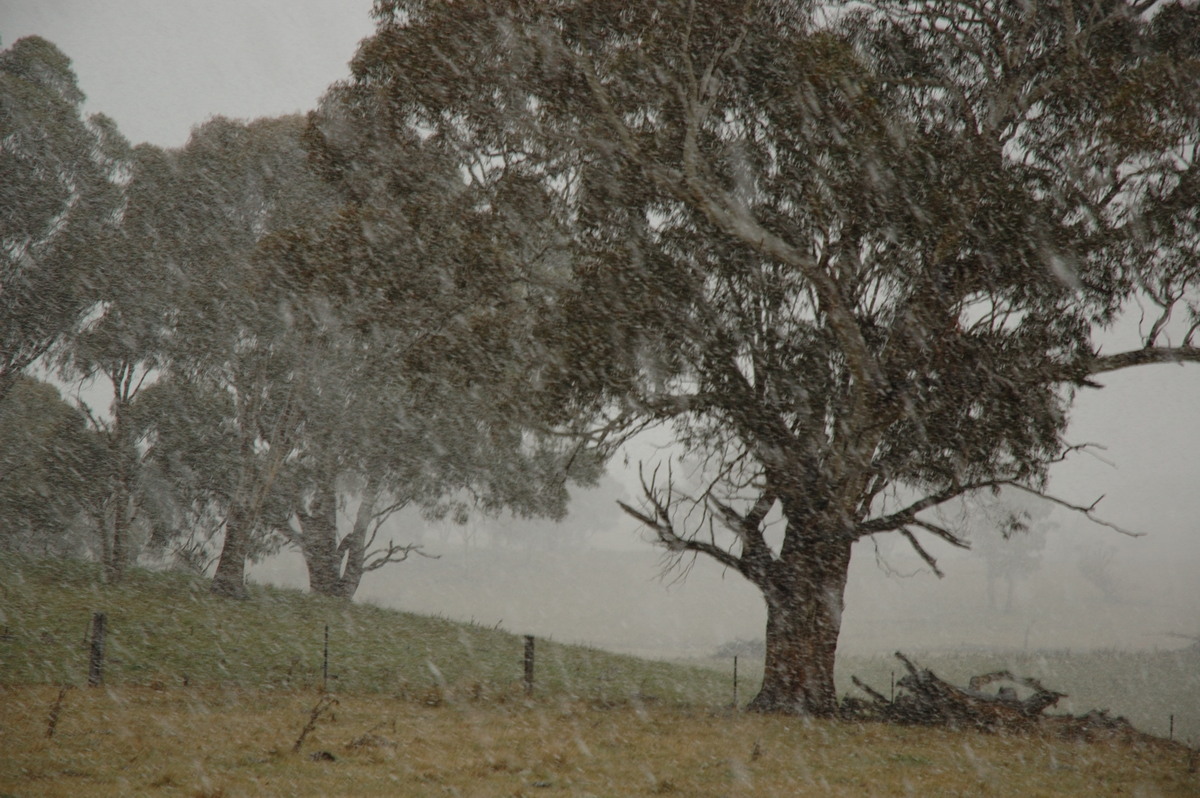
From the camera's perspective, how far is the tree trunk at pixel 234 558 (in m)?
20.7

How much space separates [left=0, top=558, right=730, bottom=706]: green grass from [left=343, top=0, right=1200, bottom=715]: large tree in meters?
4.92

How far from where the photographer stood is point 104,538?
26578 mm

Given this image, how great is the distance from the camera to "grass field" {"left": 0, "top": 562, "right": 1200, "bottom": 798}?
691 cm

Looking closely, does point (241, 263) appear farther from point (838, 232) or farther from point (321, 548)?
point (838, 232)

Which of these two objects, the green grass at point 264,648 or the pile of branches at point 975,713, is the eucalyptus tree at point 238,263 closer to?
the green grass at point 264,648

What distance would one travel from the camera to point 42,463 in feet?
98.1

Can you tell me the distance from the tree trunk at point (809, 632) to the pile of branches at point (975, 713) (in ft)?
3.36

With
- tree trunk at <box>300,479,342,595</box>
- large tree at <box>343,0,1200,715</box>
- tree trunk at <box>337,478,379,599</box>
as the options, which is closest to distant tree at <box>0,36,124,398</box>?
tree trunk at <box>300,479,342,595</box>

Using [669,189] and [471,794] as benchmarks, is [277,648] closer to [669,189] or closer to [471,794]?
[471,794]

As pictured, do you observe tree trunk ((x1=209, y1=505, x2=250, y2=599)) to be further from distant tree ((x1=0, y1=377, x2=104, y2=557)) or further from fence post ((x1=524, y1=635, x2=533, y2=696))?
distant tree ((x1=0, y1=377, x2=104, y2=557))

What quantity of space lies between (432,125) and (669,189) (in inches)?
245


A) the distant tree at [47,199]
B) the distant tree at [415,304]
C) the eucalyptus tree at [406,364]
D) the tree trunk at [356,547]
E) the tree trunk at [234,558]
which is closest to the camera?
the distant tree at [415,304]

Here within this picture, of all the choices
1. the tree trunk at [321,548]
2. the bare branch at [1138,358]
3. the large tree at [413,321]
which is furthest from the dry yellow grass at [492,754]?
the tree trunk at [321,548]

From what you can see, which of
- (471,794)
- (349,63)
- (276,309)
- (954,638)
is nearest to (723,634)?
(954,638)
